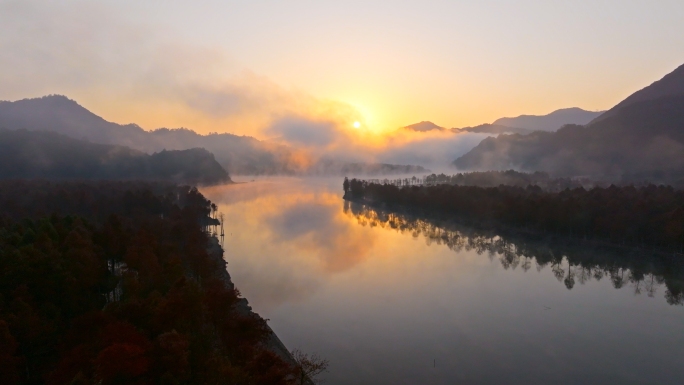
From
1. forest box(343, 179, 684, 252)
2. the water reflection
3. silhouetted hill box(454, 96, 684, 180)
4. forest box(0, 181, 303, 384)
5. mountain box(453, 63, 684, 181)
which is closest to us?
forest box(0, 181, 303, 384)

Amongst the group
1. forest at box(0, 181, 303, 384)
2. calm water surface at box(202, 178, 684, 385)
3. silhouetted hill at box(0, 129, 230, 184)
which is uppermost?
silhouetted hill at box(0, 129, 230, 184)

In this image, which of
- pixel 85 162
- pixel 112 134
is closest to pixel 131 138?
pixel 112 134

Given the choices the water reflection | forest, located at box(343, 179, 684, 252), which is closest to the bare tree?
the water reflection

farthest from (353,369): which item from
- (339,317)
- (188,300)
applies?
(188,300)

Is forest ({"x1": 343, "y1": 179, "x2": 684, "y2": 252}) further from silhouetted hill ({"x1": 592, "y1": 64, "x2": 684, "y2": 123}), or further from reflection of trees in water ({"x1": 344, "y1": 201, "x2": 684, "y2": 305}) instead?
silhouetted hill ({"x1": 592, "y1": 64, "x2": 684, "y2": 123})

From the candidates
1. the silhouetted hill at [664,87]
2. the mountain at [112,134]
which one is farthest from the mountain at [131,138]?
the silhouetted hill at [664,87]

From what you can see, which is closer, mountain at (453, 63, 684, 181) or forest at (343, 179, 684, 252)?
forest at (343, 179, 684, 252)

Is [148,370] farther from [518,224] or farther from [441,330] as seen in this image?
[518,224]

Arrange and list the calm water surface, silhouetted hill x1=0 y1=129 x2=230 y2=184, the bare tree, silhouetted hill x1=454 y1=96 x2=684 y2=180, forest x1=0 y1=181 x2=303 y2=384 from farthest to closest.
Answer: silhouetted hill x1=454 y1=96 x2=684 y2=180 < silhouetted hill x1=0 y1=129 x2=230 y2=184 < the calm water surface < the bare tree < forest x1=0 y1=181 x2=303 y2=384
